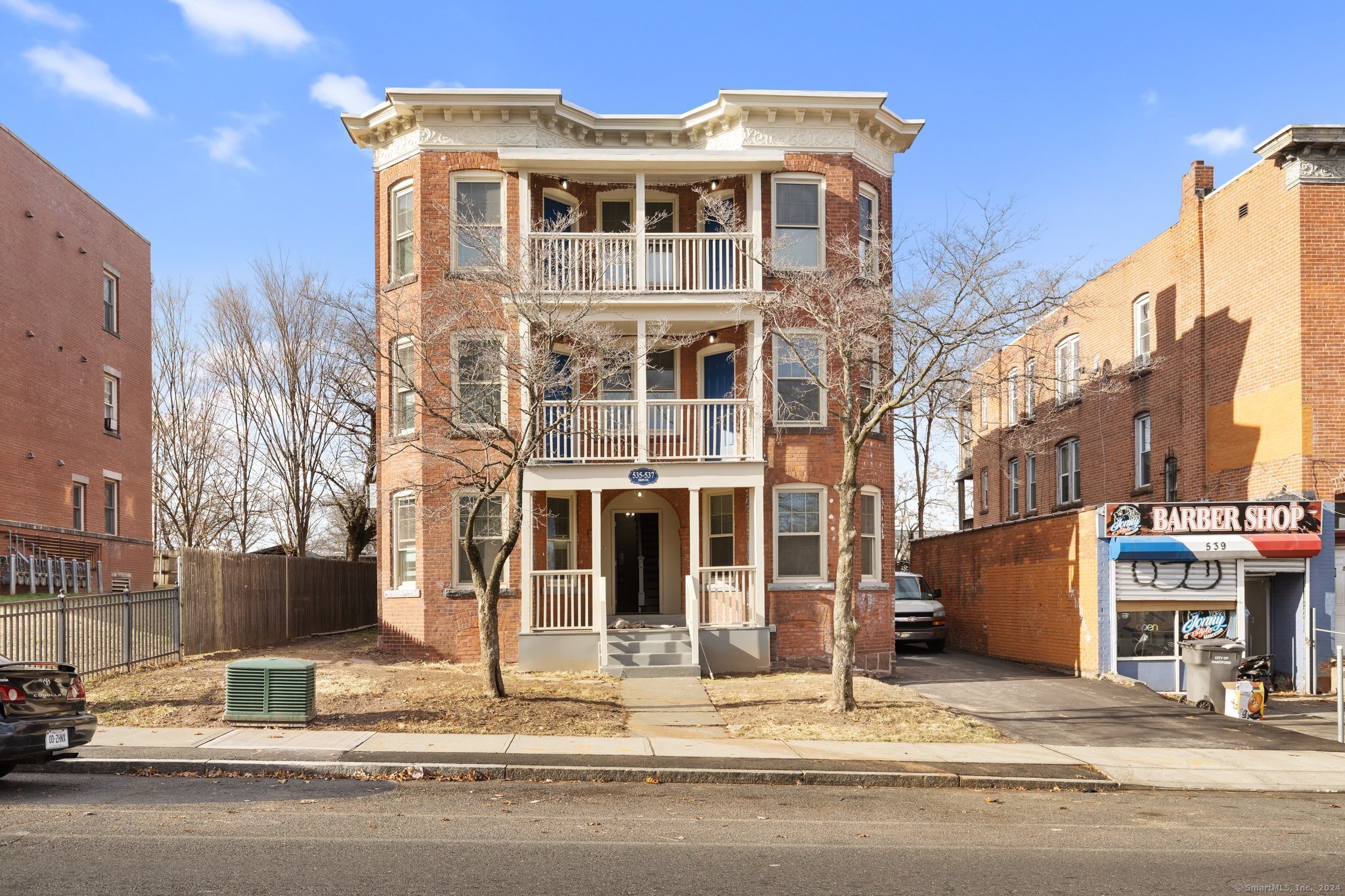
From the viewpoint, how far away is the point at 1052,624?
2130 cm

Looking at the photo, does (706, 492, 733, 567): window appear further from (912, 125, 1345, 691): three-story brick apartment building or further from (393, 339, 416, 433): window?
(393, 339, 416, 433): window

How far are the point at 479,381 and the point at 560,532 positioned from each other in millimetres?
4438

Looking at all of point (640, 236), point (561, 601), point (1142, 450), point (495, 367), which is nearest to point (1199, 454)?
point (1142, 450)

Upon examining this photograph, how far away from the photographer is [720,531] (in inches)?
852

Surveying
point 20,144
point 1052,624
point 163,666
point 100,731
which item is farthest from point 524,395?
point 20,144

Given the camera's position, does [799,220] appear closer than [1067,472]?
Yes

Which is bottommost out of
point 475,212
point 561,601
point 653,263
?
point 561,601

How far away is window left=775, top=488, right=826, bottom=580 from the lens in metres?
21.0

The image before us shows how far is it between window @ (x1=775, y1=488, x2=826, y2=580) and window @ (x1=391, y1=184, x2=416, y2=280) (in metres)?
8.57

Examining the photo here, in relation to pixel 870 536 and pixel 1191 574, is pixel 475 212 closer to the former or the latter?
pixel 870 536

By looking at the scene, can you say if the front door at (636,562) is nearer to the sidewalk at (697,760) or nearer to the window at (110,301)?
the sidewalk at (697,760)

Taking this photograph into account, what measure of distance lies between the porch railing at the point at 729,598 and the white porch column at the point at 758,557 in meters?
0.09

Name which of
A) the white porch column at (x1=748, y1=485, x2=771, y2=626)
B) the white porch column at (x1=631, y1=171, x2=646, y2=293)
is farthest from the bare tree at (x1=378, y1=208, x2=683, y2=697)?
the white porch column at (x1=748, y1=485, x2=771, y2=626)

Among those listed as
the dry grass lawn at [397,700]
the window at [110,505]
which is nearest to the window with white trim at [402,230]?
the dry grass lawn at [397,700]
